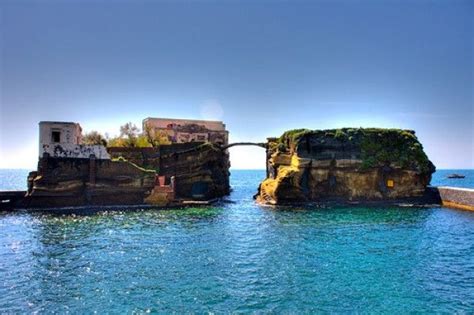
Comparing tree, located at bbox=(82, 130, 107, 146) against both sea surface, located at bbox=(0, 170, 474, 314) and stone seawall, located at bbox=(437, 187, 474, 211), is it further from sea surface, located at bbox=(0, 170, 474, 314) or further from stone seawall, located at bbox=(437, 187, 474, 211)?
stone seawall, located at bbox=(437, 187, 474, 211)

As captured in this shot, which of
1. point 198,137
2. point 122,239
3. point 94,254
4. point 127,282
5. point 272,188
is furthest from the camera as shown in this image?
point 198,137

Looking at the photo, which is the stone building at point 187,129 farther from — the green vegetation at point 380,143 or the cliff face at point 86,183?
the green vegetation at point 380,143

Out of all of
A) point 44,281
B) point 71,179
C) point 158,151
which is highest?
point 158,151

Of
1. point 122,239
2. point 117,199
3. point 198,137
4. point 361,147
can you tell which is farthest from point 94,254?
point 198,137

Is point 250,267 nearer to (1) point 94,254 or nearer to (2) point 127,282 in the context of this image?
(2) point 127,282

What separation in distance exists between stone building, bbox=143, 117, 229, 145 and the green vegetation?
876 inches

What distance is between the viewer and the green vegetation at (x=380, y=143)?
4553 centimetres

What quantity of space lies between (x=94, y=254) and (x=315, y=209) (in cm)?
2725

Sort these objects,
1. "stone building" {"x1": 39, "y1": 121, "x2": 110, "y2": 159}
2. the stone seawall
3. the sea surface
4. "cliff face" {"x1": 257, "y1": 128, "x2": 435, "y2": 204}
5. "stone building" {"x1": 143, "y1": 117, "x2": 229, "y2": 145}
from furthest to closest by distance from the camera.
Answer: "stone building" {"x1": 143, "y1": 117, "x2": 229, "y2": 145}
"cliff face" {"x1": 257, "y1": 128, "x2": 435, "y2": 204}
"stone building" {"x1": 39, "y1": 121, "x2": 110, "y2": 159}
the stone seawall
the sea surface

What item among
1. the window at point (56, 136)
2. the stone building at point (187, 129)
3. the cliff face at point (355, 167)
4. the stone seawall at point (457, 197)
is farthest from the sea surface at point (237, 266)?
the stone building at point (187, 129)

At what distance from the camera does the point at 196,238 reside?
24.1m

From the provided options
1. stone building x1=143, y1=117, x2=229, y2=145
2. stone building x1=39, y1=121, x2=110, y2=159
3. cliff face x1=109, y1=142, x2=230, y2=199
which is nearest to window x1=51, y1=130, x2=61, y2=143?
stone building x1=39, y1=121, x2=110, y2=159

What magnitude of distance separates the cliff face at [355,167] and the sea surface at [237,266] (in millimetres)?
14605

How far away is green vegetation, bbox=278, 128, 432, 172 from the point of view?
4553cm
